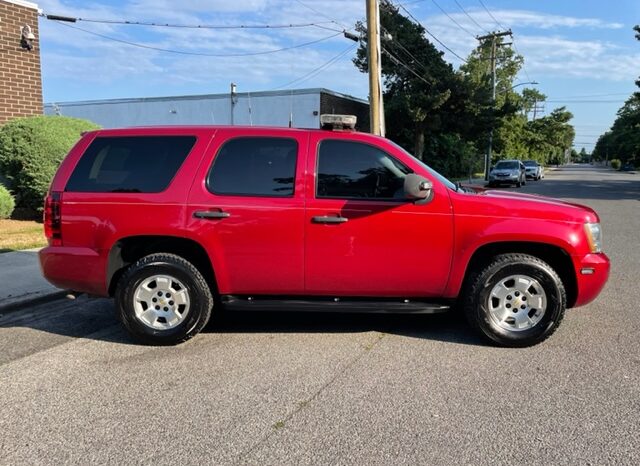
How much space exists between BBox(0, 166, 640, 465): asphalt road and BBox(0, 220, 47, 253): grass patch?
155 inches

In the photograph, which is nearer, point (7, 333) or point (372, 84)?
point (7, 333)

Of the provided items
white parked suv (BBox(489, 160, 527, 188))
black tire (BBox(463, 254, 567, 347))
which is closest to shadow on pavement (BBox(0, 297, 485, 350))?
black tire (BBox(463, 254, 567, 347))

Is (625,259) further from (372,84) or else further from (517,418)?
(372,84)

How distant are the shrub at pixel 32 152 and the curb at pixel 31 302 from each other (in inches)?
224

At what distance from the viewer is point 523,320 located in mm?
4820

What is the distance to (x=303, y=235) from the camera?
187 inches

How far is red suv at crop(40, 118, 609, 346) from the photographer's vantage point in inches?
186

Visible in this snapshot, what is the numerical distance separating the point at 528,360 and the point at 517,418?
43.3 inches

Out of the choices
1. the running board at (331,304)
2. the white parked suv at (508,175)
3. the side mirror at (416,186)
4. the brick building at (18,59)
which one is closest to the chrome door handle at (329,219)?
the side mirror at (416,186)

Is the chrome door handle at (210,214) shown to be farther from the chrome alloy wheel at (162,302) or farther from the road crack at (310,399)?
the road crack at (310,399)

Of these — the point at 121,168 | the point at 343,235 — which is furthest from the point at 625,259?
the point at 121,168

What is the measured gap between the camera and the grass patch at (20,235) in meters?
9.17

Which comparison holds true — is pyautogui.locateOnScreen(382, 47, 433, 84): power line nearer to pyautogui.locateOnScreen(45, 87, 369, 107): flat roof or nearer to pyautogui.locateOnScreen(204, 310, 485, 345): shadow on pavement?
pyautogui.locateOnScreen(45, 87, 369, 107): flat roof

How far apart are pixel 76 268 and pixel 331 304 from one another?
2.32m
